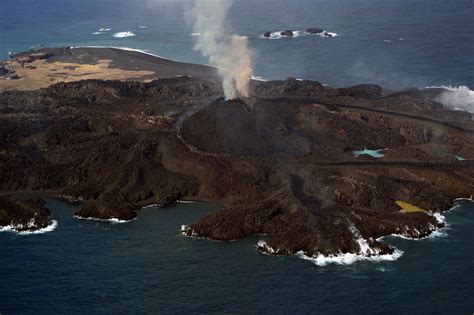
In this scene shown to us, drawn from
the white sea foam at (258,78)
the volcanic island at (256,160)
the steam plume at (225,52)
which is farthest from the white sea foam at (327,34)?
the volcanic island at (256,160)

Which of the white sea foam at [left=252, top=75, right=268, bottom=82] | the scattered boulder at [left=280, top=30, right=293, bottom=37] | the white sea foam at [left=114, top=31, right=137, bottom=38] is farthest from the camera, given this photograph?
the white sea foam at [left=114, top=31, right=137, bottom=38]

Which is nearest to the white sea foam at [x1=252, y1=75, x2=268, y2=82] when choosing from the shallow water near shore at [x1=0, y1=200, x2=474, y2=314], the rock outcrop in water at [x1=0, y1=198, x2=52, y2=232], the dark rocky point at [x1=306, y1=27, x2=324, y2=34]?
the dark rocky point at [x1=306, y1=27, x2=324, y2=34]

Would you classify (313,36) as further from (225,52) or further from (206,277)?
(206,277)

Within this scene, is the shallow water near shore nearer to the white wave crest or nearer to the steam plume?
the white wave crest

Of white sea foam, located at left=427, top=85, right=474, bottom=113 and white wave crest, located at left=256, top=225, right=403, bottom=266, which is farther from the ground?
white sea foam, located at left=427, top=85, right=474, bottom=113

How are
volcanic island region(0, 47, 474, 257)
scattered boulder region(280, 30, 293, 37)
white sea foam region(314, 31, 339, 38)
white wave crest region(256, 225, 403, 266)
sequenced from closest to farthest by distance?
white wave crest region(256, 225, 403, 266)
volcanic island region(0, 47, 474, 257)
white sea foam region(314, 31, 339, 38)
scattered boulder region(280, 30, 293, 37)

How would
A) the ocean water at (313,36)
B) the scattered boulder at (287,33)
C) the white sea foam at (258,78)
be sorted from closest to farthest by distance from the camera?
the white sea foam at (258,78) < the ocean water at (313,36) < the scattered boulder at (287,33)

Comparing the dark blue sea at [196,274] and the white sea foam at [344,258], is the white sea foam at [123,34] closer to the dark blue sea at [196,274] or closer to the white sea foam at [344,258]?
the dark blue sea at [196,274]
